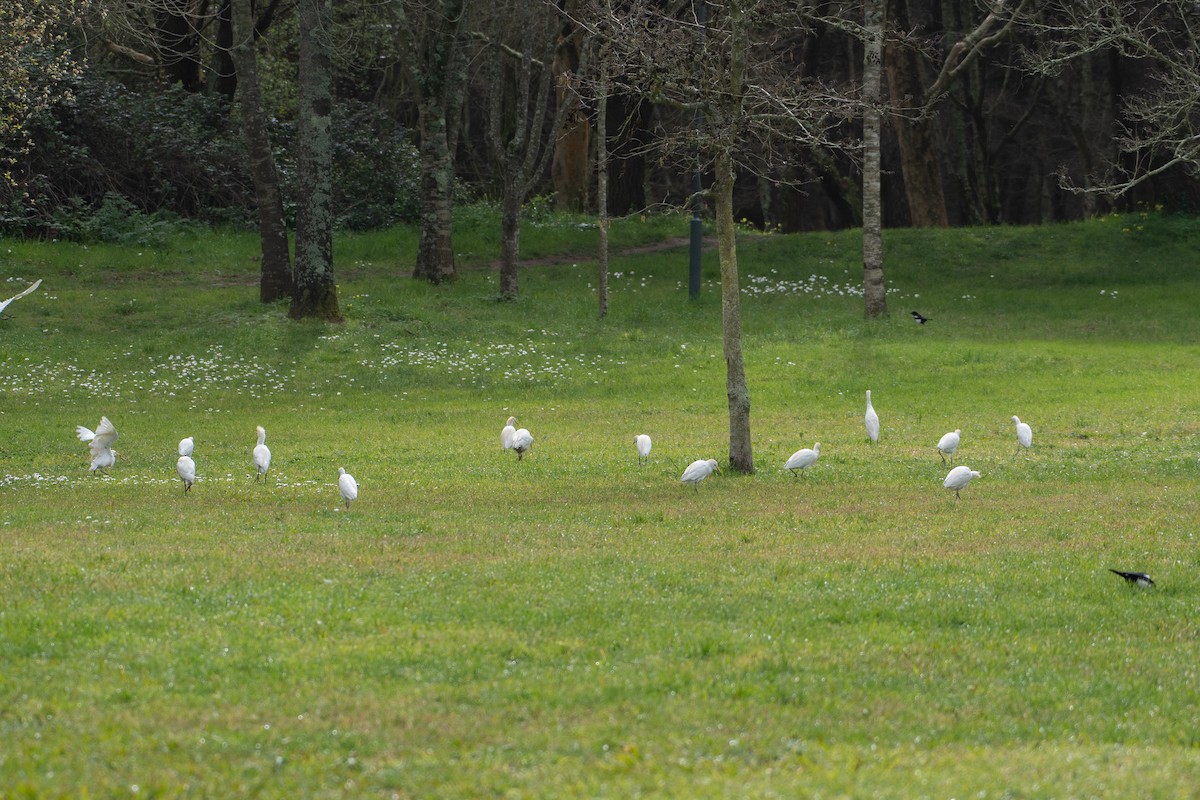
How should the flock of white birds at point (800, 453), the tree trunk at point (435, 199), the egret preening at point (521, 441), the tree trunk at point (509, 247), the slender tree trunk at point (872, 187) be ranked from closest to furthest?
1. the flock of white birds at point (800, 453)
2. the egret preening at point (521, 441)
3. the slender tree trunk at point (872, 187)
4. the tree trunk at point (509, 247)
5. the tree trunk at point (435, 199)

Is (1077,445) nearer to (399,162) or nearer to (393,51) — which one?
(399,162)

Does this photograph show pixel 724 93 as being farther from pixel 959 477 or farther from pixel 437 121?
pixel 437 121

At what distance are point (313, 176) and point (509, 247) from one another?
617cm

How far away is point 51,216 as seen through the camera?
37062mm

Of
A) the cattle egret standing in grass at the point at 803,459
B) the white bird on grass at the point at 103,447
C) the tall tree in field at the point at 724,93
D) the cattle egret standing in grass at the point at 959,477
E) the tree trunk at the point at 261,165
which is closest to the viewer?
the cattle egret standing in grass at the point at 959,477

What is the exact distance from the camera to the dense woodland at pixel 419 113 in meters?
35.6

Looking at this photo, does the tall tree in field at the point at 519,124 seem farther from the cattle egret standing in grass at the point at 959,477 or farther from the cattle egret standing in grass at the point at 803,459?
the cattle egret standing in grass at the point at 959,477

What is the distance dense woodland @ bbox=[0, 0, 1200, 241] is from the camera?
35.6 meters

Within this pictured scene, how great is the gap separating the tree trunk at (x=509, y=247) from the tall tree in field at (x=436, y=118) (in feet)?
6.25

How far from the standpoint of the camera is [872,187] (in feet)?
99.3

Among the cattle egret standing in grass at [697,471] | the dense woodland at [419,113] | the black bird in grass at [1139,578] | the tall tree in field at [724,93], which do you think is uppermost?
the dense woodland at [419,113]

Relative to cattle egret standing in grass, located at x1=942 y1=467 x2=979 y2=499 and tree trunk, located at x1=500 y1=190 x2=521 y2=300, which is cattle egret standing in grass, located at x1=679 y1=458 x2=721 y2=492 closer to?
cattle egret standing in grass, located at x1=942 y1=467 x2=979 y2=499

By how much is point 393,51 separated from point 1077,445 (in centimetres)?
3327

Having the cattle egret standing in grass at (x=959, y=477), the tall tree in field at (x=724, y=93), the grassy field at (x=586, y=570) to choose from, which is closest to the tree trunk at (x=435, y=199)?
the grassy field at (x=586, y=570)
